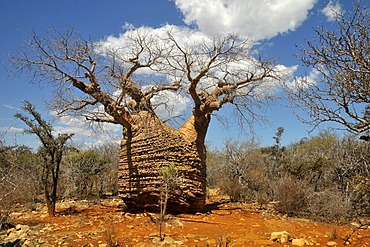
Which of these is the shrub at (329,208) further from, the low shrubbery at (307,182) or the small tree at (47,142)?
the small tree at (47,142)

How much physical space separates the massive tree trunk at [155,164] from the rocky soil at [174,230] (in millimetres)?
315

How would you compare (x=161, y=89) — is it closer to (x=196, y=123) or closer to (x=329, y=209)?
(x=196, y=123)

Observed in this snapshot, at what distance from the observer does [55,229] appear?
18.2 feet

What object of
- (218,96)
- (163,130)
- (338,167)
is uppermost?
(218,96)

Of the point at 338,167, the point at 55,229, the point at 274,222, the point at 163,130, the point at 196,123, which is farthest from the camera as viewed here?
the point at 338,167

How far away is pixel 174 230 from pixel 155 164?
62.9 inches

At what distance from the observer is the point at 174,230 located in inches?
218

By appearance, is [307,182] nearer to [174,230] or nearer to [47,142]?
[174,230]

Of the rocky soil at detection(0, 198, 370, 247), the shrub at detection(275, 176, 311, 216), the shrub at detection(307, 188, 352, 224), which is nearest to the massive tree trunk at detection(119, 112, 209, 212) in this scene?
the rocky soil at detection(0, 198, 370, 247)

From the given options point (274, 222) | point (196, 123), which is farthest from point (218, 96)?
point (274, 222)

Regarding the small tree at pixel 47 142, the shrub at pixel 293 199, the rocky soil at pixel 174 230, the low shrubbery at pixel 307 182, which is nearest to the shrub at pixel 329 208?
the low shrubbery at pixel 307 182

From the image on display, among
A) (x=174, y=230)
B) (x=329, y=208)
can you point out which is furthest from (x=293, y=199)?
(x=174, y=230)

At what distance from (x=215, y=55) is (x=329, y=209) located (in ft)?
14.2

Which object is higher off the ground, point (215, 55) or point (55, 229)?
point (215, 55)
